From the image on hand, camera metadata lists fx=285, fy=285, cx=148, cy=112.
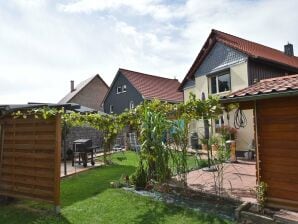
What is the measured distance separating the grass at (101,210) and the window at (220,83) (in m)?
10.5

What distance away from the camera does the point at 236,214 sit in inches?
223

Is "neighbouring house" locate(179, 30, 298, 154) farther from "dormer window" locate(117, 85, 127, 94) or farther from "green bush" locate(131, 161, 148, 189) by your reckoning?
"dormer window" locate(117, 85, 127, 94)

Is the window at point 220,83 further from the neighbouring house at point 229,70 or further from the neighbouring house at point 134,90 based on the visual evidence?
the neighbouring house at point 134,90

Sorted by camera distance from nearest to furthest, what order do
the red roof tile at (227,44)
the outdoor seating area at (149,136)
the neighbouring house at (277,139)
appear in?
1. the neighbouring house at (277,139)
2. the outdoor seating area at (149,136)
3. the red roof tile at (227,44)

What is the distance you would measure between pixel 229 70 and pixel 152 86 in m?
13.2

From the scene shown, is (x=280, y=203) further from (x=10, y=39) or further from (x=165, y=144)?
(x=10, y=39)

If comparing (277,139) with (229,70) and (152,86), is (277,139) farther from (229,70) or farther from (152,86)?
(152,86)

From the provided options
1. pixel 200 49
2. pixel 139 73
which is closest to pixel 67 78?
pixel 139 73

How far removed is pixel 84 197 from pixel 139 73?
22.8 metres

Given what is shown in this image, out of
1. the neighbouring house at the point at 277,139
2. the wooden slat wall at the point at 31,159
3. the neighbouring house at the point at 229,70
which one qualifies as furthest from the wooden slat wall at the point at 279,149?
the neighbouring house at the point at 229,70

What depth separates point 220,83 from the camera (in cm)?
1727

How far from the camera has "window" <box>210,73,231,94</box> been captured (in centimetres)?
1658

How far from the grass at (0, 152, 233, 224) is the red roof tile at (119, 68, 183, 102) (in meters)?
18.8

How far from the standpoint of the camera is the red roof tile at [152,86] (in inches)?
1072
